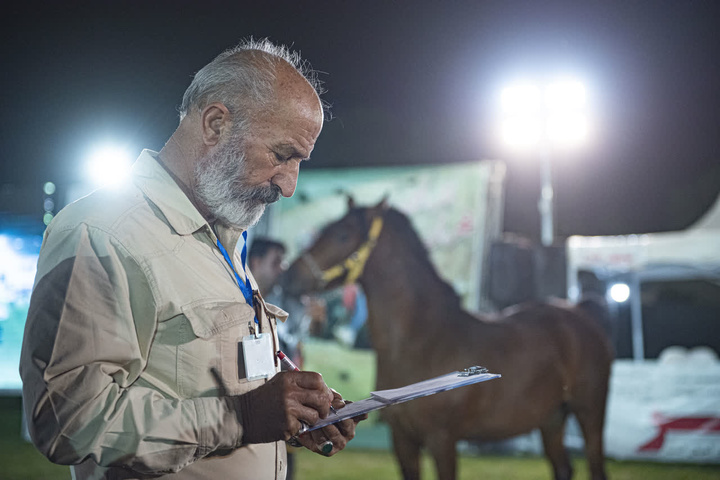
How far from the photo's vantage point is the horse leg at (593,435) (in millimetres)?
4824

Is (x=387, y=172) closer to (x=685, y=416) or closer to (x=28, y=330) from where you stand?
(x=685, y=416)

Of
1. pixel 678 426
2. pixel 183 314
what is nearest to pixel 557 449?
pixel 678 426

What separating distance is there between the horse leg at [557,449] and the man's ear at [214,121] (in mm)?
4366

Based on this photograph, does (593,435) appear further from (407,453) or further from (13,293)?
(13,293)

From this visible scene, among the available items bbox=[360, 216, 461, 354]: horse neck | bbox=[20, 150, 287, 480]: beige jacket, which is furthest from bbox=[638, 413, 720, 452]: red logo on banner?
bbox=[20, 150, 287, 480]: beige jacket

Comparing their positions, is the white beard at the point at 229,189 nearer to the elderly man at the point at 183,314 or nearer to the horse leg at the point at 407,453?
the elderly man at the point at 183,314

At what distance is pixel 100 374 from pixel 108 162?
249 inches

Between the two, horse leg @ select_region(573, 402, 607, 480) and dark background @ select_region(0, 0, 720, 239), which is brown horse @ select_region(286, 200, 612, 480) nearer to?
horse leg @ select_region(573, 402, 607, 480)

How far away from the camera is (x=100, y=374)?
3.63 ft

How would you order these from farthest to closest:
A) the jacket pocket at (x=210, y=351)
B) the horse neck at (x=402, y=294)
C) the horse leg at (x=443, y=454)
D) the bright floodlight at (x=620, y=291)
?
1. the bright floodlight at (x=620, y=291)
2. the horse neck at (x=402, y=294)
3. the horse leg at (x=443, y=454)
4. the jacket pocket at (x=210, y=351)

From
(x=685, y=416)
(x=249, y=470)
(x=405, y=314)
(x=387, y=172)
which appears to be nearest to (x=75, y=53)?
(x=405, y=314)

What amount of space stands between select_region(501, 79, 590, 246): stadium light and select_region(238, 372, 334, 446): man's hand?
321 inches

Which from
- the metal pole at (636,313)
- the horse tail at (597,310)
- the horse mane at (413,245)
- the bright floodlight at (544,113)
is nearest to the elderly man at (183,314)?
the horse mane at (413,245)

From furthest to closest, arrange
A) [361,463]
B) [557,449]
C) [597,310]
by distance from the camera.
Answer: [361,463], [597,310], [557,449]
